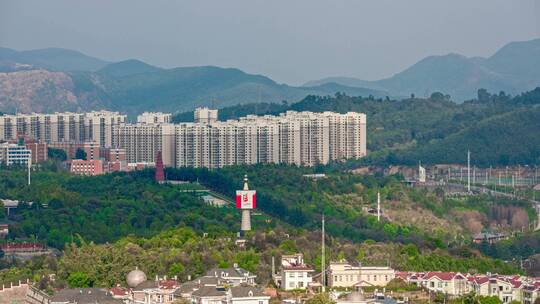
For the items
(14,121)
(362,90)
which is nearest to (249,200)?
Answer: (14,121)

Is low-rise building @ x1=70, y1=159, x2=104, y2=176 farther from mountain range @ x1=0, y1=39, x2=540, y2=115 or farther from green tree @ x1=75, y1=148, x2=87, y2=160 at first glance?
mountain range @ x1=0, y1=39, x2=540, y2=115

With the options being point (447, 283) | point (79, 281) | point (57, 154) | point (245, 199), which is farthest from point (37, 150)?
point (447, 283)

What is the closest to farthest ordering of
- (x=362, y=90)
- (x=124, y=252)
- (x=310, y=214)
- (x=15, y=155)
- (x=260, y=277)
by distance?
1. (x=260, y=277)
2. (x=124, y=252)
3. (x=310, y=214)
4. (x=15, y=155)
5. (x=362, y=90)

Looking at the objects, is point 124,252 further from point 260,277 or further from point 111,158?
point 111,158

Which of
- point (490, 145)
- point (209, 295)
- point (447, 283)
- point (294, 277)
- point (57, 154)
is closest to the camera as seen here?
point (209, 295)

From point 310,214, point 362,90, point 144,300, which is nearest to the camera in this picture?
point 144,300

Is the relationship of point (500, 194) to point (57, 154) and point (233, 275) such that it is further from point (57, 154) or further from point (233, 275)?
point (233, 275)

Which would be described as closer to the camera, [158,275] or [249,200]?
[158,275]
